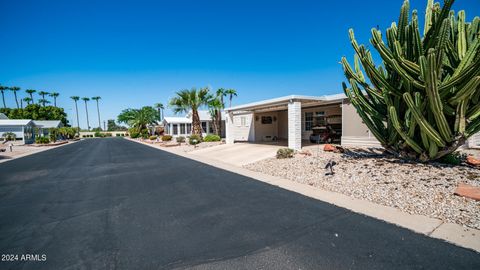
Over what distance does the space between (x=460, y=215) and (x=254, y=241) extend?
3852mm

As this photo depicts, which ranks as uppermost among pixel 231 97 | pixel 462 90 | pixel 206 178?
pixel 231 97

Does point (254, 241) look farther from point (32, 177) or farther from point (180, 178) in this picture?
point (32, 177)

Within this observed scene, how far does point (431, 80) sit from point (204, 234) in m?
6.59

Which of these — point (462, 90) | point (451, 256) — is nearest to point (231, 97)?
point (462, 90)

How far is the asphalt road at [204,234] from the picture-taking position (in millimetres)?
2936

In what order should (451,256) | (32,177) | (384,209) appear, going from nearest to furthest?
(451,256)
(384,209)
(32,177)

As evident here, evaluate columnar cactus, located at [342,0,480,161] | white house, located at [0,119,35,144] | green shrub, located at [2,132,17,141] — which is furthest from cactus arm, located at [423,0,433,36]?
green shrub, located at [2,132,17,141]

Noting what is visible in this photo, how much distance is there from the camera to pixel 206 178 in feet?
26.2

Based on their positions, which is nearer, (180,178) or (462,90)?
(462,90)

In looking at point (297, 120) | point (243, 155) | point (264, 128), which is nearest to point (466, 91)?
point (297, 120)

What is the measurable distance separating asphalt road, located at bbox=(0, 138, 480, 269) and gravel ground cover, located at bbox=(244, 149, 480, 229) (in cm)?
127

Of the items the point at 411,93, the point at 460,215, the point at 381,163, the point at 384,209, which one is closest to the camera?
the point at 460,215

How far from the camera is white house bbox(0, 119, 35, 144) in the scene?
113ft

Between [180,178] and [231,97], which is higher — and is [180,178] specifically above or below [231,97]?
below
